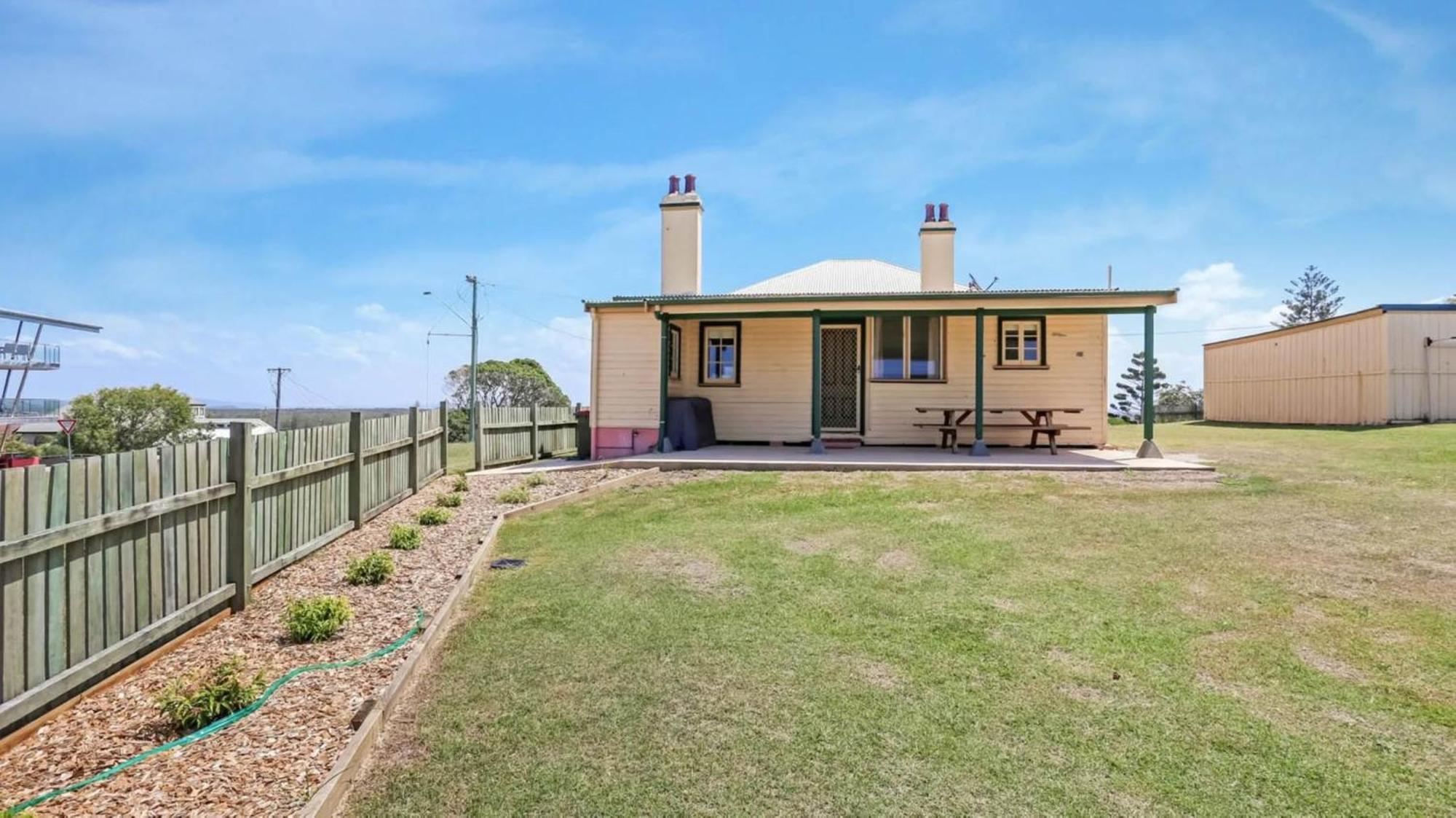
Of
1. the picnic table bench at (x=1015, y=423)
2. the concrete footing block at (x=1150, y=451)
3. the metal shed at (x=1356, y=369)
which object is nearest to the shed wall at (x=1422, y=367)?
the metal shed at (x=1356, y=369)

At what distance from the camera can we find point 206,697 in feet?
8.91

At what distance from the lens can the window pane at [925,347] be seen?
12.1 metres

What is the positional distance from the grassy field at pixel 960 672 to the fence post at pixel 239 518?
1468 mm

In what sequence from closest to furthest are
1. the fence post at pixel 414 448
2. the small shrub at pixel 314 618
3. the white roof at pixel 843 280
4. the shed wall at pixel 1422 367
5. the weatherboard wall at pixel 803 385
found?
the small shrub at pixel 314 618 < the fence post at pixel 414 448 < the weatherboard wall at pixel 803 385 < the white roof at pixel 843 280 < the shed wall at pixel 1422 367

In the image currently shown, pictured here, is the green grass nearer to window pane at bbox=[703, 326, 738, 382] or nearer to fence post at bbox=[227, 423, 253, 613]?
window pane at bbox=[703, 326, 738, 382]

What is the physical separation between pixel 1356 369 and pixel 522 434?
22227 mm

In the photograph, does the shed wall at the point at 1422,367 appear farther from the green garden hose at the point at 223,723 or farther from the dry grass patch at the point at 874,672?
the green garden hose at the point at 223,723

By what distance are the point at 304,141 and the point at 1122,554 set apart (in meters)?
16.1

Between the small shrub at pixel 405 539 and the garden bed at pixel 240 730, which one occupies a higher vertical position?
the small shrub at pixel 405 539

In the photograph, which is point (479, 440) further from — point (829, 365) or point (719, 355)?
point (829, 365)

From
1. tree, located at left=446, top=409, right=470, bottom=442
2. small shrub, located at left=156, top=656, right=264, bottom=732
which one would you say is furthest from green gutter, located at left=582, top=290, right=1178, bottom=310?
tree, located at left=446, top=409, right=470, bottom=442

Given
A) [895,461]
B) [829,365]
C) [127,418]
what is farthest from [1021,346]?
[127,418]

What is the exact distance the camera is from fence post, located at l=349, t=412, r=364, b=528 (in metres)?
6.35

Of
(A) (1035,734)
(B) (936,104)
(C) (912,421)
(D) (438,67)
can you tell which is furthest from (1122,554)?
(D) (438,67)
